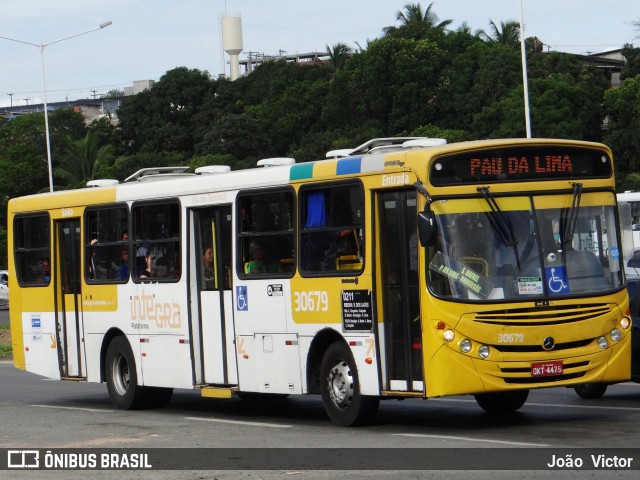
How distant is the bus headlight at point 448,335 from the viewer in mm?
13469

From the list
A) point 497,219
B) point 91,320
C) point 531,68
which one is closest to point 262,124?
point 531,68

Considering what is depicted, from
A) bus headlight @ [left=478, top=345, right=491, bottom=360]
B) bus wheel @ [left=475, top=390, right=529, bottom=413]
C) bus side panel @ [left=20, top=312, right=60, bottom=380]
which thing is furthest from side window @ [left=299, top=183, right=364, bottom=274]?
bus side panel @ [left=20, top=312, right=60, bottom=380]

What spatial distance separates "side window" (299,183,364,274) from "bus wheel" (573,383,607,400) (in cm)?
404

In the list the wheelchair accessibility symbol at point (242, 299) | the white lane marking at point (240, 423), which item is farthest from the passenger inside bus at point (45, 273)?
the wheelchair accessibility symbol at point (242, 299)

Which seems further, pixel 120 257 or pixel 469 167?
pixel 120 257

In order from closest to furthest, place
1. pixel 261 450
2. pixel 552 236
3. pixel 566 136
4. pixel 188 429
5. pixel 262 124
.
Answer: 1. pixel 261 450
2. pixel 552 236
3. pixel 188 429
4. pixel 566 136
5. pixel 262 124

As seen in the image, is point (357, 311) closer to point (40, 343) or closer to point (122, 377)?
point (122, 377)

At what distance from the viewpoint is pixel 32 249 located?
20938mm

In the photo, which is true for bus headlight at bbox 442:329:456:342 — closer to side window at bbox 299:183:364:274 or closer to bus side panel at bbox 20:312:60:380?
side window at bbox 299:183:364:274

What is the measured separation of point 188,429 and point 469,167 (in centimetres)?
439

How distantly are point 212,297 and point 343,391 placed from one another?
9.35ft


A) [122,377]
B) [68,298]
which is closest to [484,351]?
[122,377]

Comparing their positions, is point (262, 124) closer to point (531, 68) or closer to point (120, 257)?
point (531, 68)

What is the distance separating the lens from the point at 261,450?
13.0m
